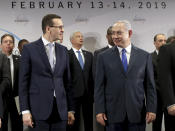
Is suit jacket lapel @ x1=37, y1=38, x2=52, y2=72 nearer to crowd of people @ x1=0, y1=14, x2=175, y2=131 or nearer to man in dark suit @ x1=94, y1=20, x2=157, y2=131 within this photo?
crowd of people @ x1=0, y1=14, x2=175, y2=131

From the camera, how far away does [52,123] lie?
3355 mm

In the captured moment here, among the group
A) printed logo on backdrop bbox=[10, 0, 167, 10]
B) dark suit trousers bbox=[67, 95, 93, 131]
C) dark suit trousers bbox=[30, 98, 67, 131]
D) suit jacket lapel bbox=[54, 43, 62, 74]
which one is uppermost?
printed logo on backdrop bbox=[10, 0, 167, 10]

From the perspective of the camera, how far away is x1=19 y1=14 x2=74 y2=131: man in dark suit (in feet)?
10.9

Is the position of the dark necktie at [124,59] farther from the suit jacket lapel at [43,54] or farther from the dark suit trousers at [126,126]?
the suit jacket lapel at [43,54]

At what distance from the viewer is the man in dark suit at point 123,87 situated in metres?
3.45

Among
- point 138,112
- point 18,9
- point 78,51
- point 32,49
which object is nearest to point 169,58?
point 138,112

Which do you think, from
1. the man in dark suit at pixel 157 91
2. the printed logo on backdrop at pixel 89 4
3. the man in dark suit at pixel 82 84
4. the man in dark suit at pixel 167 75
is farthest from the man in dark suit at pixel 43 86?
the printed logo on backdrop at pixel 89 4

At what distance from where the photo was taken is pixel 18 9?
6.26m

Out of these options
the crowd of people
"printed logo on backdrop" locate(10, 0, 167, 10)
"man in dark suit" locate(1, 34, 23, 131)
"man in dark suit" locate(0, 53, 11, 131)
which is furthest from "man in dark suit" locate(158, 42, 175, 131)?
"printed logo on backdrop" locate(10, 0, 167, 10)

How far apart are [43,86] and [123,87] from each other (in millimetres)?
794

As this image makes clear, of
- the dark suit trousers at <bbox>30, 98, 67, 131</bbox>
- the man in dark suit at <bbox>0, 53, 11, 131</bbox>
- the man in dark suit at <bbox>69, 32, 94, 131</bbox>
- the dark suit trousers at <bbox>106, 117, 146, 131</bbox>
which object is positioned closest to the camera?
the dark suit trousers at <bbox>30, 98, 67, 131</bbox>

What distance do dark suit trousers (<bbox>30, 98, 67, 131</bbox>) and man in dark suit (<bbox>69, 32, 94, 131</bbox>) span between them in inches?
75.6

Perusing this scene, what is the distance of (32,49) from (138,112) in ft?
4.04

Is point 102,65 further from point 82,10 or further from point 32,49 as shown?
point 82,10
